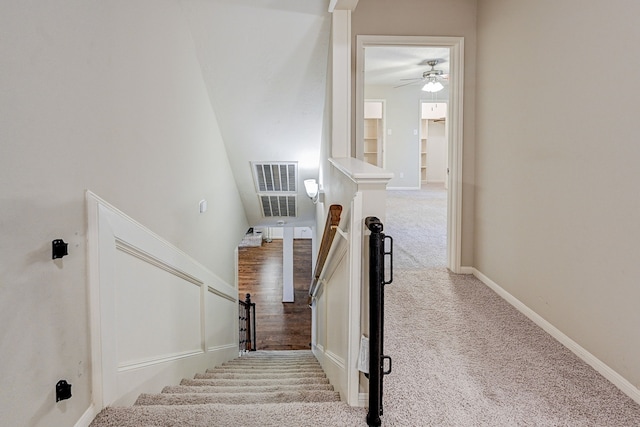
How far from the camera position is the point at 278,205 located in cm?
693

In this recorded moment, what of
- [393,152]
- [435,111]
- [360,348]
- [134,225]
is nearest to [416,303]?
[360,348]

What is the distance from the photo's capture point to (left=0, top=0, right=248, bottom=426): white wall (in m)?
1.42

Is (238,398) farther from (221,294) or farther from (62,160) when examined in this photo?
(221,294)

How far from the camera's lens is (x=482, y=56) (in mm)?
3684

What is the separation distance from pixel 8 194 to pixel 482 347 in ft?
7.61

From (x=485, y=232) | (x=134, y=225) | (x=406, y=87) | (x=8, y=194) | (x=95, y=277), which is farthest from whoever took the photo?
(x=406, y=87)

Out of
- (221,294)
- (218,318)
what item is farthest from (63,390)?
(221,294)

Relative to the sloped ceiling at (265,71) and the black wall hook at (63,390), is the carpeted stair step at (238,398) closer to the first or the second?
the black wall hook at (63,390)

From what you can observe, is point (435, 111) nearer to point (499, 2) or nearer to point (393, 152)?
point (393, 152)

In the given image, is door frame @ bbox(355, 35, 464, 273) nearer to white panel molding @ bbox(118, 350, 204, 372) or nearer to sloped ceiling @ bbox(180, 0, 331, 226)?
sloped ceiling @ bbox(180, 0, 331, 226)

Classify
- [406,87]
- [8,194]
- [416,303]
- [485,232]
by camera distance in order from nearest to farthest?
[8,194]
[416,303]
[485,232]
[406,87]

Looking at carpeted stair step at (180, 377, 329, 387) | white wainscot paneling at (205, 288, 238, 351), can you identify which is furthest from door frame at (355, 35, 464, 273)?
white wainscot paneling at (205, 288, 238, 351)

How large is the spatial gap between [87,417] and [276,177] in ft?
14.6

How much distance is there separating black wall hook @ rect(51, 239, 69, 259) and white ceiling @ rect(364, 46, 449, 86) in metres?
4.96
